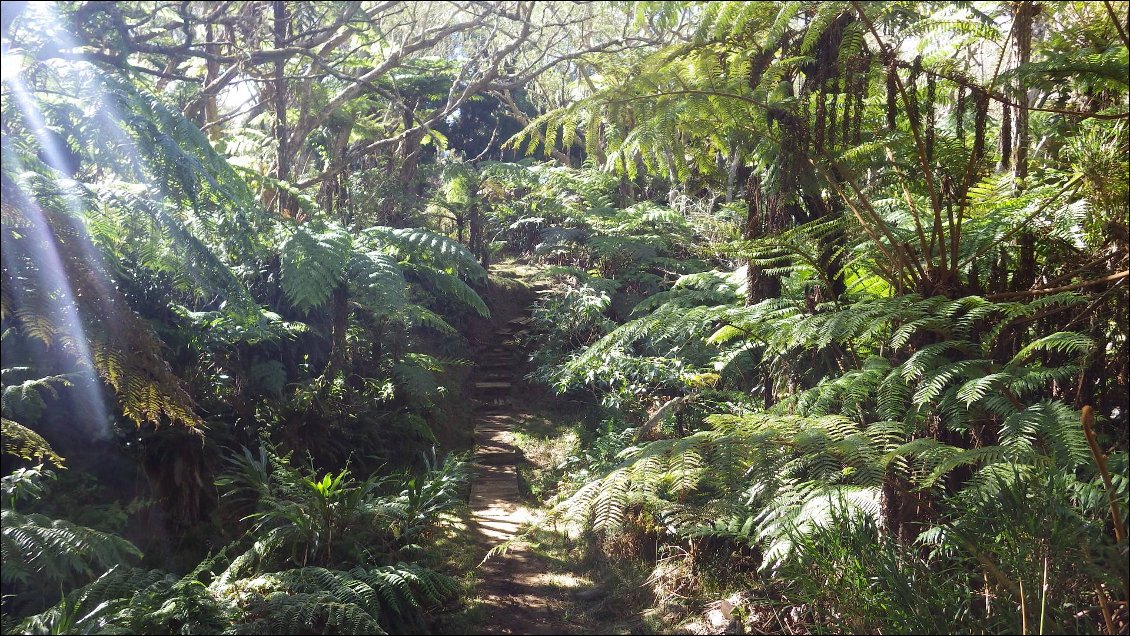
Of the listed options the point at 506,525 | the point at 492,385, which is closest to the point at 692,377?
the point at 506,525

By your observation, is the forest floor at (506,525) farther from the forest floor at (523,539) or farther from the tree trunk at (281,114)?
the tree trunk at (281,114)

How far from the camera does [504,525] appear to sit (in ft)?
17.8

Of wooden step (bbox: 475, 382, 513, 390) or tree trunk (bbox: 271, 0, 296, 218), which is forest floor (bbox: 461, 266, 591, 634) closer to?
wooden step (bbox: 475, 382, 513, 390)

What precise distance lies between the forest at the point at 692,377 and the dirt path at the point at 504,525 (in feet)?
0.11

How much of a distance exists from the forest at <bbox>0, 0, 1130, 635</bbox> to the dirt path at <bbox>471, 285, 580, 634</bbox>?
0.03 m

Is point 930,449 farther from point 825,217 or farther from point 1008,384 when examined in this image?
point 825,217

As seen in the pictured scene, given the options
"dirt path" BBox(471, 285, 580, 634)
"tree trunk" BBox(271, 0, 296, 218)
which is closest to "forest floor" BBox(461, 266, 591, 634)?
"dirt path" BBox(471, 285, 580, 634)

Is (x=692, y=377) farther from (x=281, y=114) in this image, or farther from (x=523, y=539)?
(x=281, y=114)

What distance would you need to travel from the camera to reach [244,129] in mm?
9875

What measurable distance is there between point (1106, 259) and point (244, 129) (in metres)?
9.60

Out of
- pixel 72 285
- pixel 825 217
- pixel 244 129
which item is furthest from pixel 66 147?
pixel 244 129

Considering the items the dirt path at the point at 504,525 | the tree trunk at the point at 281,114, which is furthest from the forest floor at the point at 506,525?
the tree trunk at the point at 281,114

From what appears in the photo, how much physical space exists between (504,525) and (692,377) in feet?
5.61

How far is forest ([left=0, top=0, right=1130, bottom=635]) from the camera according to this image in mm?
2490
